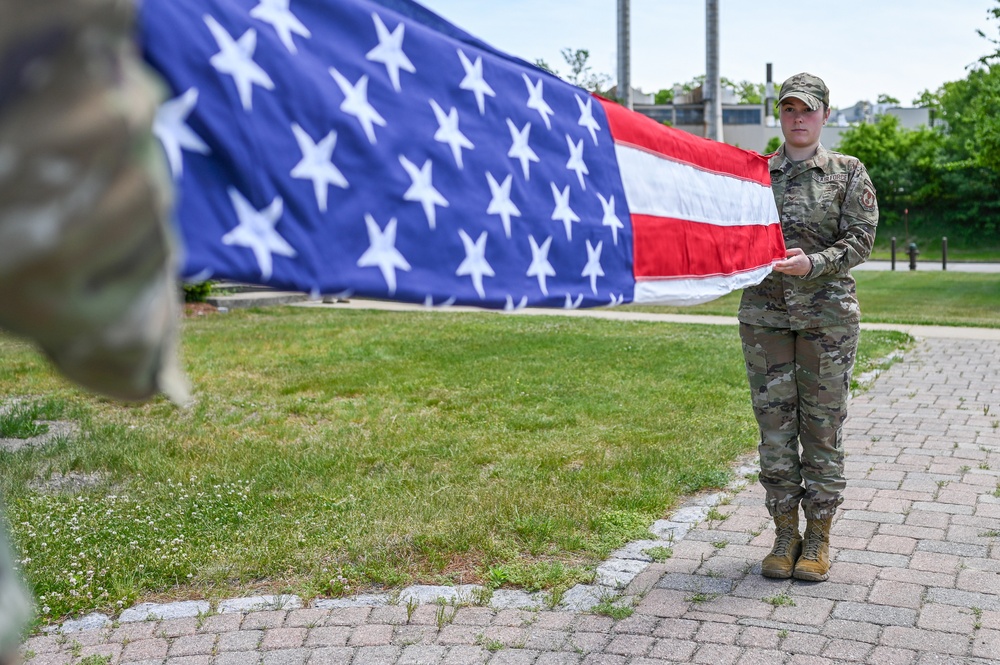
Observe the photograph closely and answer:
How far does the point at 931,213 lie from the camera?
151 feet

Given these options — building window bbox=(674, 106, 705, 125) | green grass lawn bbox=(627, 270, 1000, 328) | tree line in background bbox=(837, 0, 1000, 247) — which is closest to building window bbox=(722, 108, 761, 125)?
building window bbox=(674, 106, 705, 125)

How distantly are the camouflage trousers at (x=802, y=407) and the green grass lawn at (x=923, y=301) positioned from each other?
975cm

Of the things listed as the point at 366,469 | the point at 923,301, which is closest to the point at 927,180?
the point at 923,301

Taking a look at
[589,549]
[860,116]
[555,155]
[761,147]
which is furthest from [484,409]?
[860,116]

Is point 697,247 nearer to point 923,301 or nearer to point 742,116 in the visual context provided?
point 923,301

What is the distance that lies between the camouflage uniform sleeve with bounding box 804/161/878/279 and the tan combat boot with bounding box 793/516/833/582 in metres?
1.08

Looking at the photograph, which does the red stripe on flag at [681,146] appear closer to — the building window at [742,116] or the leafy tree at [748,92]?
the building window at [742,116]

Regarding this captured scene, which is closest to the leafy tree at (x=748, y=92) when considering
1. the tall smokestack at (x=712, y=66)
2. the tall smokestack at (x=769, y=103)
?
the tall smokestack at (x=769, y=103)

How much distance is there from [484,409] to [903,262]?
96.4 feet

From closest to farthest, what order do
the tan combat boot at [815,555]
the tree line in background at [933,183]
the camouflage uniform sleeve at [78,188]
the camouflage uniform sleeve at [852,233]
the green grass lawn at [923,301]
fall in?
the camouflage uniform sleeve at [78,188]
the camouflage uniform sleeve at [852,233]
the tan combat boot at [815,555]
the green grass lawn at [923,301]
the tree line in background at [933,183]

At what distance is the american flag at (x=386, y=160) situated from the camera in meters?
1.71

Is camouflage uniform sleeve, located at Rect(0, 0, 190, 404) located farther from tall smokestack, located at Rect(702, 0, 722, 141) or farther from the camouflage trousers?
tall smokestack, located at Rect(702, 0, 722, 141)

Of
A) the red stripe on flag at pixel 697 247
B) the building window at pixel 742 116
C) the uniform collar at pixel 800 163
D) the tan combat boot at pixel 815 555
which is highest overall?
the building window at pixel 742 116

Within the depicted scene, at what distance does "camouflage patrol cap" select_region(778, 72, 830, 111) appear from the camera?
429cm
